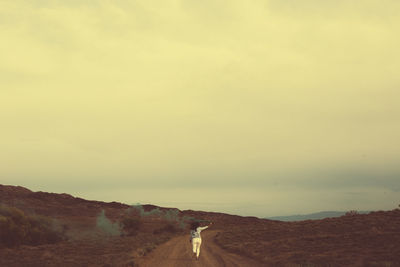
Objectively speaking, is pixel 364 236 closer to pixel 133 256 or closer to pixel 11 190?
pixel 133 256

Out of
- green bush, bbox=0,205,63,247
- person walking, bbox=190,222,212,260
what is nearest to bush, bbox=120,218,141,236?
green bush, bbox=0,205,63,247

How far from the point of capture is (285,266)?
22.7 m

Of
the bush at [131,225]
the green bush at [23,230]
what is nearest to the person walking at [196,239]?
the green bush at [23,230]

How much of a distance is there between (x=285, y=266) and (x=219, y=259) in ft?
15.8

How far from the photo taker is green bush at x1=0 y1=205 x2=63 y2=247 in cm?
4106

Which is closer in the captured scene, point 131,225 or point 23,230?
point 23,230

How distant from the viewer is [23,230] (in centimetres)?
4278

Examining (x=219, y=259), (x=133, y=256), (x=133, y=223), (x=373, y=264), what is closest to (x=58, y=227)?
(x=133, y=223)

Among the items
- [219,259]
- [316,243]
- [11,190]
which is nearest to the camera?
[219,259]

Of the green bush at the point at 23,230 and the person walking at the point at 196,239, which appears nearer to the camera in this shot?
the person walking at the point at 196,239

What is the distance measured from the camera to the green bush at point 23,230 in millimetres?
41062

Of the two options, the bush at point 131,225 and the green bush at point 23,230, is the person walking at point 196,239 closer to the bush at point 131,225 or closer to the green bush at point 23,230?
the green bush at point 23,230

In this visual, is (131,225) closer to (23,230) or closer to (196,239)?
(23,230)

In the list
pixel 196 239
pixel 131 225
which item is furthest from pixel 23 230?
pixel 131 225
